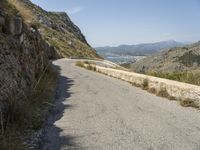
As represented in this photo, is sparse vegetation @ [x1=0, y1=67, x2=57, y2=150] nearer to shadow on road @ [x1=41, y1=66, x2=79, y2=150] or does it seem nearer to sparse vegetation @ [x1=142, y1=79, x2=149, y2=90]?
shadow on road @ [x1=41, y1=66, x2=79, y2=150]

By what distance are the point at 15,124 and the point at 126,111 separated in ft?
13.5

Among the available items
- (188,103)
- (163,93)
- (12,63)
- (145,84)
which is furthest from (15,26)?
(145,84)

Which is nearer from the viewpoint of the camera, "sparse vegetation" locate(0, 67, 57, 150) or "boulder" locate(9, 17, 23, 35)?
"sparse vegetation" locate(0, 67, 57, 150)

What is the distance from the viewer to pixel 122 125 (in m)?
8.96

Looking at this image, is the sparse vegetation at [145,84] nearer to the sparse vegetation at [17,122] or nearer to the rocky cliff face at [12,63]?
the rocky cliff face at [12,63]

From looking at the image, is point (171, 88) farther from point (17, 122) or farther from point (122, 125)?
point (17, 122)

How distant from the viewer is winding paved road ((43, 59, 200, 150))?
7.25m

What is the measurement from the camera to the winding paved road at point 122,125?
23.8ft

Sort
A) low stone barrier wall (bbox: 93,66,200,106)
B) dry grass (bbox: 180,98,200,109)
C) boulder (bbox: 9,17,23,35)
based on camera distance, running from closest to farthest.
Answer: dry grass (bbox: 180,98,200,109)
low stone barrier wall (bbox: 93,66,200,106)
boulder (bbox: 9,17,23,35)

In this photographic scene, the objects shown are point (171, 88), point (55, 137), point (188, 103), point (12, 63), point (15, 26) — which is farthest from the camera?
point (171, 88)

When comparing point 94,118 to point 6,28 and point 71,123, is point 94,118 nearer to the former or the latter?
point 71,123

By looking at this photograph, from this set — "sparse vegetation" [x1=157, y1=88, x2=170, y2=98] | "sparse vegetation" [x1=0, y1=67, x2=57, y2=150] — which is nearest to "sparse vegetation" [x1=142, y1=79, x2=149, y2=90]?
"sparse vegetation" [x1=157, y1=88, x2=170, y2=98]

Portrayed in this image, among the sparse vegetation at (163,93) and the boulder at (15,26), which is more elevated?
the boulder at (15,26)

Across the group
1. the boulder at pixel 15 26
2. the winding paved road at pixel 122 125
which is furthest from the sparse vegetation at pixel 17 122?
the boulder at pixel 15 26
